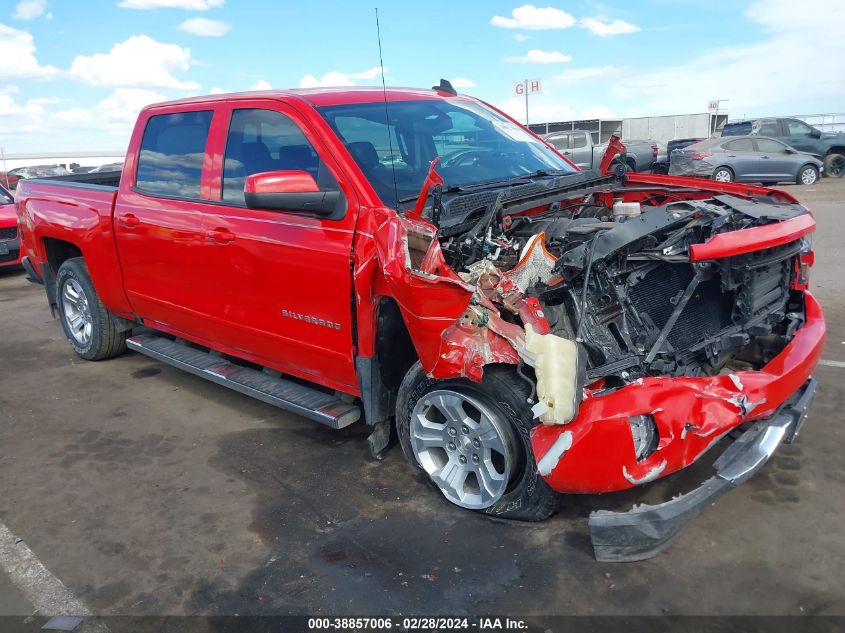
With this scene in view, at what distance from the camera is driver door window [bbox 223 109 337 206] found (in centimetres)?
363

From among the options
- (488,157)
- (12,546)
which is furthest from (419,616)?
(488,157)

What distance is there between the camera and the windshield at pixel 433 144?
3607mm

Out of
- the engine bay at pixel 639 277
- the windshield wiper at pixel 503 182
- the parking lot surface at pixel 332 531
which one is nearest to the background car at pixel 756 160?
the parking lot surface at pixel 332 531

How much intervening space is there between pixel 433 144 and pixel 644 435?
6.96 feet

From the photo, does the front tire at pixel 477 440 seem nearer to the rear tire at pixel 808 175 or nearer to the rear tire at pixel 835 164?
the rear tire at pixel 808 175

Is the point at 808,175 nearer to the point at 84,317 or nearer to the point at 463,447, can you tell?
the point at 84,317

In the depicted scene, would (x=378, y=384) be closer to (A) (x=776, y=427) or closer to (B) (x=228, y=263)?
(B) (x=228, y=263)

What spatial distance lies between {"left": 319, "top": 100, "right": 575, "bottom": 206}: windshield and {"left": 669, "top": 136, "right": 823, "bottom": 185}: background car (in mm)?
14089

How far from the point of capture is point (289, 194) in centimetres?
334

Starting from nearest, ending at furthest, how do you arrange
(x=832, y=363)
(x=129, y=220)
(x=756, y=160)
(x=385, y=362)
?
(x=385, y=362) < (x=129, y=220) < (x=832, y=363) < (x=756, y=160)

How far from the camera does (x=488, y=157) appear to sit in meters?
4.17

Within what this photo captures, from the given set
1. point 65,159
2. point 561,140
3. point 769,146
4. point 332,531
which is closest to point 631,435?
point 332,531

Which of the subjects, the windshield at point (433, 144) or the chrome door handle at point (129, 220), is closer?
the windshield at point (433, 144)

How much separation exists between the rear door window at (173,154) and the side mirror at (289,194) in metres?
1.14
